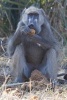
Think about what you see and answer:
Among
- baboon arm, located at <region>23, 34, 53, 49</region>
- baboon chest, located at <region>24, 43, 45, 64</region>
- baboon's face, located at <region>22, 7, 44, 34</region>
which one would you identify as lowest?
baboon chest, located at <region>24, 43, 45, 64</region>

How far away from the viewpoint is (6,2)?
377 inches

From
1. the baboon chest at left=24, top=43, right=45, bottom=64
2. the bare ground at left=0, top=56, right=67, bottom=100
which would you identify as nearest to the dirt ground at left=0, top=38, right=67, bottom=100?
the bare ground at left=0, top=56, right=67, bottom=100

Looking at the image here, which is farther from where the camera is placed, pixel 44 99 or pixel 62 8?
pixel 62 8

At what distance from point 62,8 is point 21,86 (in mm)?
4053

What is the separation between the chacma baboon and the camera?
640cm

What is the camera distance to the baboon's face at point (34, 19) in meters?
6.16

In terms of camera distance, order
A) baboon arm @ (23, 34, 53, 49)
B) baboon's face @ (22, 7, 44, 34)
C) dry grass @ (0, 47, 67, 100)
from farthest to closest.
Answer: baboon arm @ (23, 34, 53, 49), baboon's face @ (22, 7, 44, 34), dry grass @ (0, 47, 67, 100)

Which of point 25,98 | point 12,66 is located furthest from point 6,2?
point 25,98

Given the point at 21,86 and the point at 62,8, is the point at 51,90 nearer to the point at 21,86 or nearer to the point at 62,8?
the point at 21,86

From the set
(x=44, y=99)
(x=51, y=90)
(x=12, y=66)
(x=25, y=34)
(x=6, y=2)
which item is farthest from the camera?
(x=6, y=2)

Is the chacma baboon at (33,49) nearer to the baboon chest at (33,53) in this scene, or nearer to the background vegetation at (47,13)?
the baboon chest at (33,53)

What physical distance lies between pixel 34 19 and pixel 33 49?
0.60m

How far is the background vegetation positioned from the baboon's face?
9.67 feet

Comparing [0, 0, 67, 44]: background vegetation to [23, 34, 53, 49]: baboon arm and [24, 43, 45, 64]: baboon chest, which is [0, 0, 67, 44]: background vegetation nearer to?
[24, 43, 45, 64]: baboon chest
